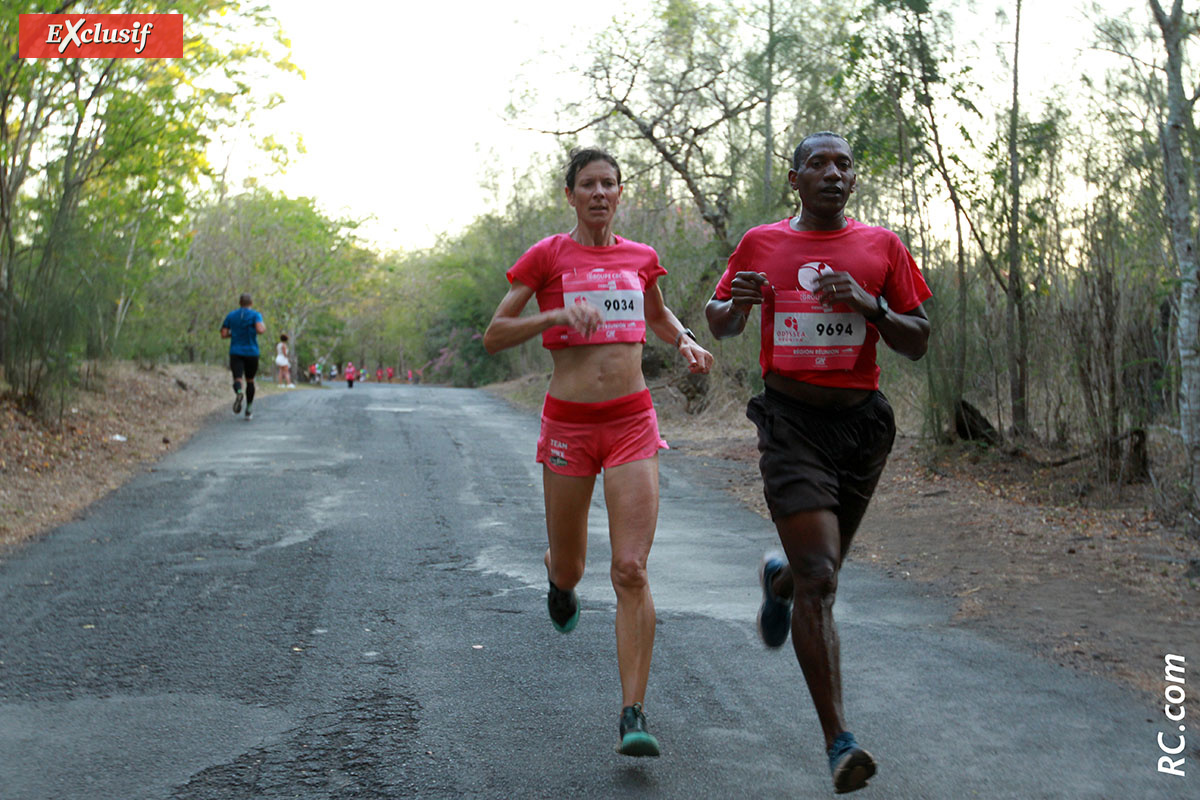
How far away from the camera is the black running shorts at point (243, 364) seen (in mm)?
17766

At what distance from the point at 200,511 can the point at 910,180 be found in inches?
299

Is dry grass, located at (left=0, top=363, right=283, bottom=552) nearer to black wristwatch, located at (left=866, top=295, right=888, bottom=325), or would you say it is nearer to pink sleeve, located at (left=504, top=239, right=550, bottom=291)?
pink sleeve, located at (left=504, top=239, right=550, bottom=291)

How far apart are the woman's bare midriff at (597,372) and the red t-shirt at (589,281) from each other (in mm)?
43

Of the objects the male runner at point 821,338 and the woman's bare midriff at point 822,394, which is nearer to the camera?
the male runner at point 821,338

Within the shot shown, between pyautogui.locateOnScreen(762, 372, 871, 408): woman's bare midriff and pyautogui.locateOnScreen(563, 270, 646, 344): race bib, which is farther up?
pyautogui.locateOnScreen(563, 270, 646, 344): race bib

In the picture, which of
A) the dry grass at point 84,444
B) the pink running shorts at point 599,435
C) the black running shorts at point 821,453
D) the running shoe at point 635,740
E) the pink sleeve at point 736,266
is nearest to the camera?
the running shoe at point 635,740

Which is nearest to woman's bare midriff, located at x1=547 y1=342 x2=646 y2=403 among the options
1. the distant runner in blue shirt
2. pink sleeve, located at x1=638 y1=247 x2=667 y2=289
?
pink sleeve, located at x1=638 y1=247 x2=667 y2=289

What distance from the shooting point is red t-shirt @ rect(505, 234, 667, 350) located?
432 centimetres

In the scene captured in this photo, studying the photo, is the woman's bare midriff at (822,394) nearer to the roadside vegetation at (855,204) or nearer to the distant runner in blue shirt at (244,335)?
the roadside vegetation at (855,204)

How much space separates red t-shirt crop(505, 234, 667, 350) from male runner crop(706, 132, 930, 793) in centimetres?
35

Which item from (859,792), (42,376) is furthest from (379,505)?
(859,792)

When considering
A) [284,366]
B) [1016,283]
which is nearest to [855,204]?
[1016,283]

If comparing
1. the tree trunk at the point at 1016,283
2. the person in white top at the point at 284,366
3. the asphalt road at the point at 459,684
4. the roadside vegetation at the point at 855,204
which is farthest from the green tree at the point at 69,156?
the person in white top at the point at 284,366

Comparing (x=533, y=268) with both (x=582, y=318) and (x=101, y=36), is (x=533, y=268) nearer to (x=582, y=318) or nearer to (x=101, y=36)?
(x=582, y=318)
